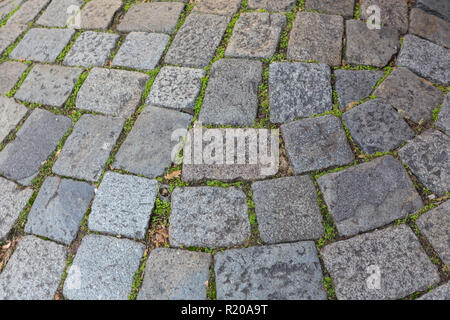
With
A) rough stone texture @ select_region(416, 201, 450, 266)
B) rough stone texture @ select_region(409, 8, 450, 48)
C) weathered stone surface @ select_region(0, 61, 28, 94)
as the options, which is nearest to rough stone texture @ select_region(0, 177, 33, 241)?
weathered stone surface @ select_region(0, 61, 28, 94)

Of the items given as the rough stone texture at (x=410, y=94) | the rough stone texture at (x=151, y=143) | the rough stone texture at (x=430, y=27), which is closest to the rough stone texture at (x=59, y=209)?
the rough stone texture at (x=151, y=143)

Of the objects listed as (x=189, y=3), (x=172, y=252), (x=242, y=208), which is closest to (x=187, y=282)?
(x=172, y=252)

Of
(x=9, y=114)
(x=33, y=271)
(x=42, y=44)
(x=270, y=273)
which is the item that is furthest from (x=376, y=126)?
(x=42, y=44)

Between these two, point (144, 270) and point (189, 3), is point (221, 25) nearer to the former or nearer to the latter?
point (189, 3)

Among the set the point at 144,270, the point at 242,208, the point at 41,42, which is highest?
the point at 41,42

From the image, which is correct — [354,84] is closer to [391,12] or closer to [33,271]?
[391,12]

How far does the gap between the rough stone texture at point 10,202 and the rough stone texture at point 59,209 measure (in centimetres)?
10

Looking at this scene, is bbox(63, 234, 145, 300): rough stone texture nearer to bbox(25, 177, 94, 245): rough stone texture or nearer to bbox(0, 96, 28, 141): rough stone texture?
bbox(25, 177, 94, 245): rough stone texture

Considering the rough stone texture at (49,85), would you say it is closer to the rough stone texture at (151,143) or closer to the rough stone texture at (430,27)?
the rough stone texture at (151,143)

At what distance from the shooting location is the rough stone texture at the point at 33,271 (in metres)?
2.00

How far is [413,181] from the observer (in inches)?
84.1

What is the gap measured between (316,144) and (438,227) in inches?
31.9

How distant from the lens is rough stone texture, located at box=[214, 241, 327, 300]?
1.86m

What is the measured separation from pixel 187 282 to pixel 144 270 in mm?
258
